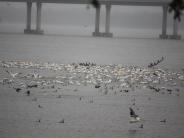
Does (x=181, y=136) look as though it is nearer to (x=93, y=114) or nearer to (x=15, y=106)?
(x=93, y=114)

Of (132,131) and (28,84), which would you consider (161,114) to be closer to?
(132,131)

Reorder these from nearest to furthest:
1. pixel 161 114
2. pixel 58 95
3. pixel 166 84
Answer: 1. pixel 161 114
2. pixel 58 95
3. pixel 166 84

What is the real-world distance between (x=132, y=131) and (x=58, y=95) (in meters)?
5.16

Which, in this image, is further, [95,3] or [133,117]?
[133,117]

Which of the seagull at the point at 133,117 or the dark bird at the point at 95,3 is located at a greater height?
the dark bird at the point at 95,3

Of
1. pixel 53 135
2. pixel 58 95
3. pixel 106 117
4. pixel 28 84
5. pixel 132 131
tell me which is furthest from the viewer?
pixel 28 84

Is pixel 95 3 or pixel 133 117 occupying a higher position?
pixel 95 3

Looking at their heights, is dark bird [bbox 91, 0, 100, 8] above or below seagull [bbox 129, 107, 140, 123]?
above

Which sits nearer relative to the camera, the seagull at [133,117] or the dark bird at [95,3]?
the dark bird at [95,3]

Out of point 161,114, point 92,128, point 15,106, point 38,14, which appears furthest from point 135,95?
point 38,14

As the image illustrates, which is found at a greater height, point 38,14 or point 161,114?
point 38,14

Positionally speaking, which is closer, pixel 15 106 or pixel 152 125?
pixel 152 125

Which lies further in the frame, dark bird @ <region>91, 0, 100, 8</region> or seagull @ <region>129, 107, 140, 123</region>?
seagull @ <region>129, 107, 140, 123</region>

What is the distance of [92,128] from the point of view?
9.47 meters
